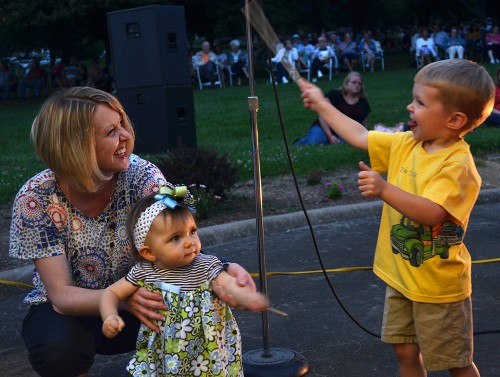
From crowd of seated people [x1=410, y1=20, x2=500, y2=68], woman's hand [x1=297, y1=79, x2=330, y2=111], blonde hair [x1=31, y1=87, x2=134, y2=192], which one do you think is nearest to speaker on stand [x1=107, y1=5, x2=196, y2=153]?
woman's hand [x1=297, y1=79, x2=330, y2=111]

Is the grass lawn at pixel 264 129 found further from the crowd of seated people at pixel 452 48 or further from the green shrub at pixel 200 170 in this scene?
the crowd of seated people at pixel 452 48

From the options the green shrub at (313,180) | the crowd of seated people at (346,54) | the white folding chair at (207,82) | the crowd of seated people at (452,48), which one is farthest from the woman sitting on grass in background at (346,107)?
the crowd of seated people at (452,48)

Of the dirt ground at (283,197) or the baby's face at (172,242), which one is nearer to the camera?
the baby's face at (172,242)

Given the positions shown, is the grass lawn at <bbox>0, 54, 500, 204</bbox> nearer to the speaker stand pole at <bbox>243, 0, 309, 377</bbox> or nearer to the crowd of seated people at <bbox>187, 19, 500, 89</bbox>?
the speaker stand pole at <bbox>243, 0, 309, 377</bbox>

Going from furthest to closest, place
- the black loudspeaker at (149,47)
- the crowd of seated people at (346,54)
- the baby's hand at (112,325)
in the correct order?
the crowd of seated people at (346,54)
the black loudspeaker at (149,47)
the baby's hand at (112,325)

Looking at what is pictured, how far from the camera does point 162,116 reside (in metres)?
9.48

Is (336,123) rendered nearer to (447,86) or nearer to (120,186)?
(447,86)

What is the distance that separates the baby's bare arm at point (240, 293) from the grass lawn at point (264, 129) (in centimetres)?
119

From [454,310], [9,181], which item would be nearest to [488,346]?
[454,310]

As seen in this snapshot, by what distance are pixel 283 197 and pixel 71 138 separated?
4461 mm

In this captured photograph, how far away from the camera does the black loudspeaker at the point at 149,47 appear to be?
959cm

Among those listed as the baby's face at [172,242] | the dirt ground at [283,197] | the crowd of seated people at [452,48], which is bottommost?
the dirt ground at [283,197]

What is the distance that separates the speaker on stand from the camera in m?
9.53

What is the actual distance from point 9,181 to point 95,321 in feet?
17.9
